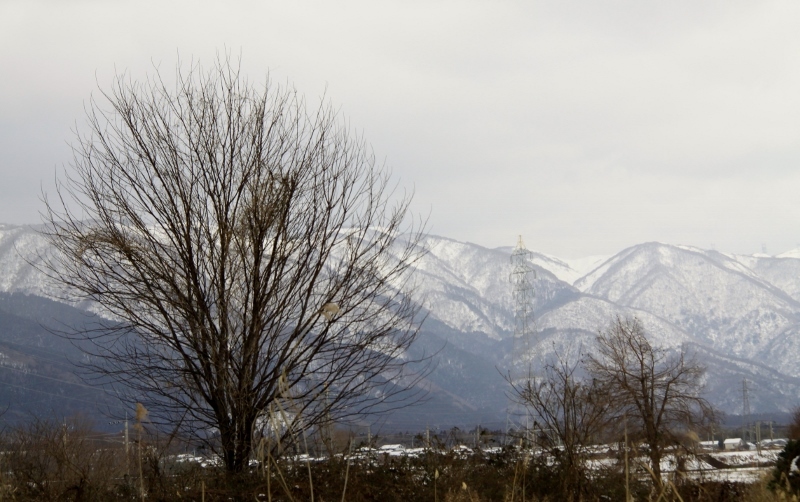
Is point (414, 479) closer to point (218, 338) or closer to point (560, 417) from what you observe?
point (218, 338)

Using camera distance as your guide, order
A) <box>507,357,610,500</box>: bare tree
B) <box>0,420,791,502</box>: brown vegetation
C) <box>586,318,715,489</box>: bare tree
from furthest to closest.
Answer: <box>586,318,715,489</box>: bare tree < <box>507,357,610,500</box>: bare tree < <box>0,420,791,502</box>: brown vegetation

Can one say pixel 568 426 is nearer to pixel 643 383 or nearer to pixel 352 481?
pixel 352 481

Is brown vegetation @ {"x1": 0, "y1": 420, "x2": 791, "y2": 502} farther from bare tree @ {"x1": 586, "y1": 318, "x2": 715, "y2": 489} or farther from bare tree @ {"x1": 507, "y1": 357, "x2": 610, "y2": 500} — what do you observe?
bare tree @ {"x1": 586, "y1": 318, "x2": 715, "y2": 489}

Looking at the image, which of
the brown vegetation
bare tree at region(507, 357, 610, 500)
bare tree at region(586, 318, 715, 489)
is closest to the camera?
the brown vegetation

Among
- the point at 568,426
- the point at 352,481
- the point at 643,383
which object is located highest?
the point at 643,383

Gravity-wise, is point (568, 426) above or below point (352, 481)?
above

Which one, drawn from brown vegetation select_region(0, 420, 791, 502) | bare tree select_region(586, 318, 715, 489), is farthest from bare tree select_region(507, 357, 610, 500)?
bare tree select_region(586, 318, 715, 489)

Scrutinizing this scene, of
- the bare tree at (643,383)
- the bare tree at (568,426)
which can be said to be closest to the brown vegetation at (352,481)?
the bare tree at (568,426)

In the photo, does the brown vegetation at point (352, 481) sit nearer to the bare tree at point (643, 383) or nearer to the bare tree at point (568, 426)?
the bare tree at point (568, 426)

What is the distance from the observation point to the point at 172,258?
11.0 meters

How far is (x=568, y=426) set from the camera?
12.6 meters

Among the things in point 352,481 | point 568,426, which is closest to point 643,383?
point 568,426

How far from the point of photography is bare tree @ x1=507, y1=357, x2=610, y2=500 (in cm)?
1223

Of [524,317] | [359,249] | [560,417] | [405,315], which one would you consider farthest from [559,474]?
[524,317]
